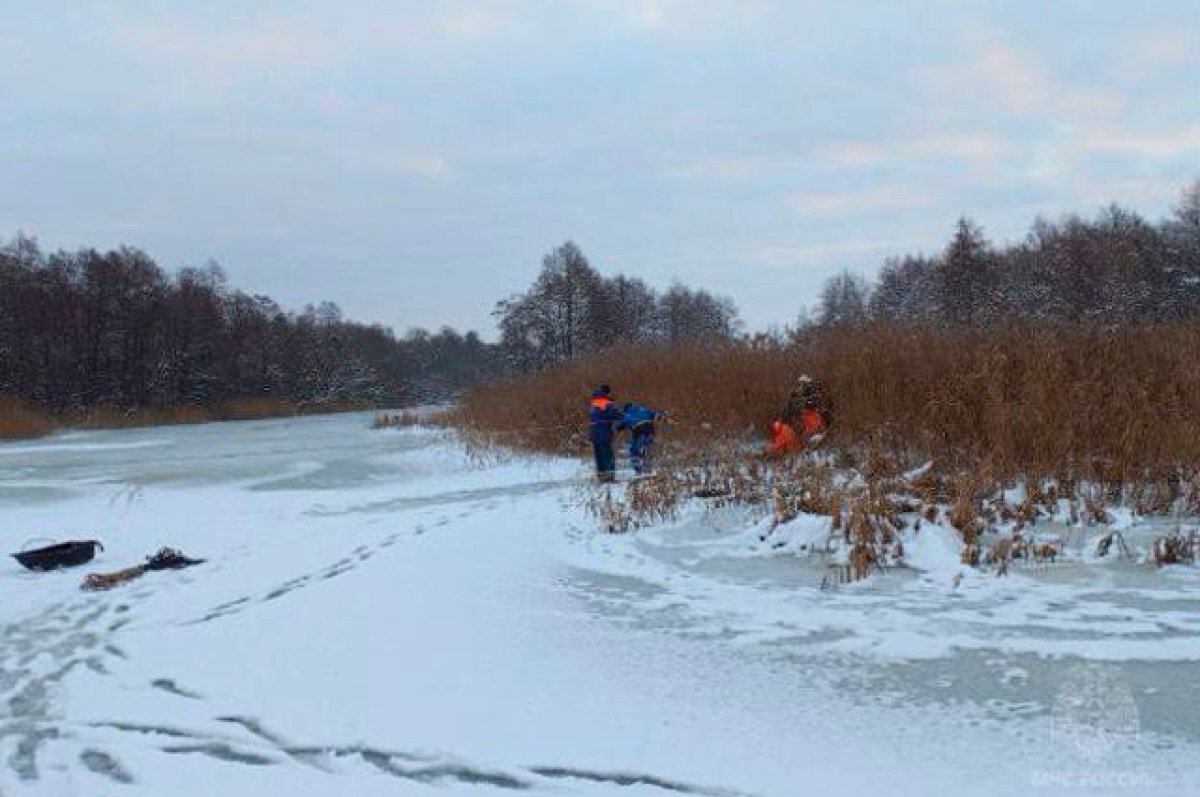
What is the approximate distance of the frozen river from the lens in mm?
3760

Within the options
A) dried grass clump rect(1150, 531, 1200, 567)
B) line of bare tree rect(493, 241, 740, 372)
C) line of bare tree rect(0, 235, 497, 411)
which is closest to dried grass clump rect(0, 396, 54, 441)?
line of bare tree rect(0, 235, 497, 411)

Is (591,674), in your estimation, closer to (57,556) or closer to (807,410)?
(57,556)

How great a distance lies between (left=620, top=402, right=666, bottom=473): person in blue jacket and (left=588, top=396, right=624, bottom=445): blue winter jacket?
14 cm

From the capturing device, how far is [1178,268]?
4991 cm

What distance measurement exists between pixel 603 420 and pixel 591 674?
28.4ft

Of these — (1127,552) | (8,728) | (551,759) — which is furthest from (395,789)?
(1127,552)

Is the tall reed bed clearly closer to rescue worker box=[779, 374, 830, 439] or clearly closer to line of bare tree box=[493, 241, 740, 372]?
rescue worker box=[779, 374, 830, 439]

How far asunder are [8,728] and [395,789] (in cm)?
210

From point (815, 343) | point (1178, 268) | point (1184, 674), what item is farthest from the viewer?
point (1178, 268)

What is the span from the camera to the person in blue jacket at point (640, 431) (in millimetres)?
13734

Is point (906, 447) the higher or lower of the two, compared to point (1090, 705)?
higher

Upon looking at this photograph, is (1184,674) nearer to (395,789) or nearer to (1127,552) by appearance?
(1127,552)

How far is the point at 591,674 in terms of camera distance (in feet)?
16.4

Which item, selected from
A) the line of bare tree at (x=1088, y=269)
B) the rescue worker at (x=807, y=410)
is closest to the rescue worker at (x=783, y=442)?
the rescue worker at (x=807, y=410)
